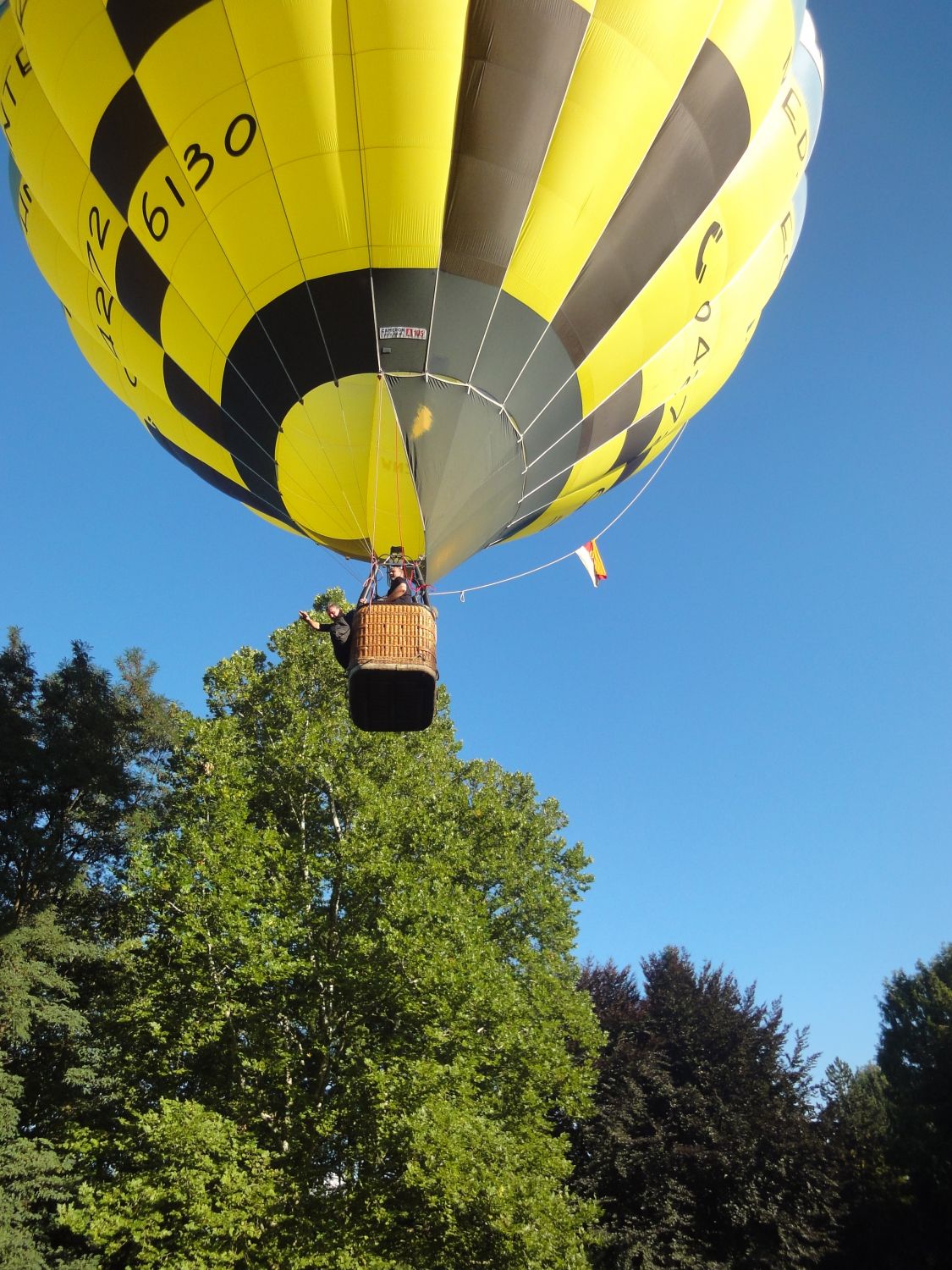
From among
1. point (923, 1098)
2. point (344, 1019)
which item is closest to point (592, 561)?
point (344, 1019)

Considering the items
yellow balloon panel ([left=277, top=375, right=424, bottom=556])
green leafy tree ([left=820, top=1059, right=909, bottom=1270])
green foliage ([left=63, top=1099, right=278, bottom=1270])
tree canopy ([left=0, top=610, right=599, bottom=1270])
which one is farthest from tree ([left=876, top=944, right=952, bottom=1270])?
yellow balloon panel ([left=277, top=375, right=424, bottom=556])

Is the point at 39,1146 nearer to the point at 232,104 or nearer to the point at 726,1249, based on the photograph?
the point at 726,1249

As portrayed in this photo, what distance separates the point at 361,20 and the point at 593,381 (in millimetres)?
3164

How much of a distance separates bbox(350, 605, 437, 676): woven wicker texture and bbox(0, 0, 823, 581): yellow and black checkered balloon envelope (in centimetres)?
140

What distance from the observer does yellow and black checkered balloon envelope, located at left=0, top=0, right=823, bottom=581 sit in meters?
5.74

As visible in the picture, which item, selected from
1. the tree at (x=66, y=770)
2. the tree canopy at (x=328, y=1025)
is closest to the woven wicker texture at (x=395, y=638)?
the tree canopy at (x=328, y=1025)

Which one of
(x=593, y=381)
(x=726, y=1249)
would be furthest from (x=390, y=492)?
(x=726, y=1249)

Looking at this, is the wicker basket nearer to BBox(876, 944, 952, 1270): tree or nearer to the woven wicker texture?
the woven wicker texture

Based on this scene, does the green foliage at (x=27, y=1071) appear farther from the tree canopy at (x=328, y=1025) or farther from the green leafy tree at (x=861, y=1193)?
the green leafy tree at (x=861, y=1193)

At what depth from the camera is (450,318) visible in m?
6.23

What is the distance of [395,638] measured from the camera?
5570 mm

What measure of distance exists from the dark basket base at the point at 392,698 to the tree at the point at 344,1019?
4.77 metres

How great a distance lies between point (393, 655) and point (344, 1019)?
7.19 m

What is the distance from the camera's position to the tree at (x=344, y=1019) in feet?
28.5
